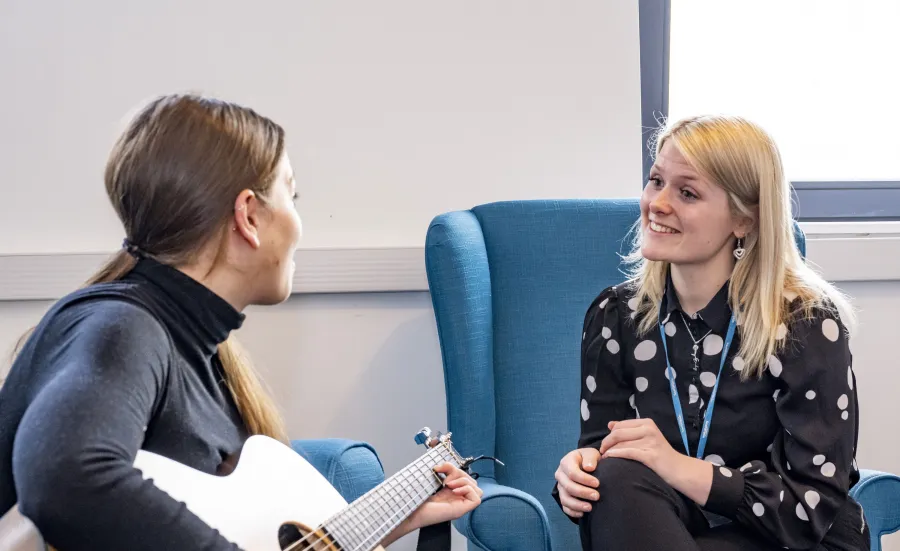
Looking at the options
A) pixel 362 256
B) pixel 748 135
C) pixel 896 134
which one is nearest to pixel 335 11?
pixel 362 256

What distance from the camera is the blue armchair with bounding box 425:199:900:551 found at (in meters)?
1.58

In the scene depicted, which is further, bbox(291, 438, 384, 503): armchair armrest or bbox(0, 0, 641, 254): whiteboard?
bbox(0, 0, 641, 254): whiteboard

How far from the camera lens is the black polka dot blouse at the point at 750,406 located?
122 cm

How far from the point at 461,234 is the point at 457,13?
686mm

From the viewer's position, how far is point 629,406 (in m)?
1.44

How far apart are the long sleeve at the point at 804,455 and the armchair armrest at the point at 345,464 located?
1.75 ft

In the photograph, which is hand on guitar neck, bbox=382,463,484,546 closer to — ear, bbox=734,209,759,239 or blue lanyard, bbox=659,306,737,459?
blue lanyard, bbox=659,306,737,459

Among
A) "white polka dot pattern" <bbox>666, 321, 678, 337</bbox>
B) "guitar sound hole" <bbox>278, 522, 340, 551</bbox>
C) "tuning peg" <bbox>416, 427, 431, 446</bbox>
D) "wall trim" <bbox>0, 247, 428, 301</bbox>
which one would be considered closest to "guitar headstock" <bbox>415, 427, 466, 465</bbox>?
"tuning peg" <bbox>416, 427, 431, 446</bbox>

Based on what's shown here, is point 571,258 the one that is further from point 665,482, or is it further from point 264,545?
point 264,545

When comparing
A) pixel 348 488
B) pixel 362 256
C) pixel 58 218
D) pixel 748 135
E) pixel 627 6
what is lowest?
pixel 348 488

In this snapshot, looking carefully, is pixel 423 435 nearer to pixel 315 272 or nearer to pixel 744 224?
pixel 744 224

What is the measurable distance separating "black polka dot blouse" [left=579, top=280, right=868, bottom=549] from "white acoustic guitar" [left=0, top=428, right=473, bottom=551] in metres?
0.44

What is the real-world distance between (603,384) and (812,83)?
1.39m

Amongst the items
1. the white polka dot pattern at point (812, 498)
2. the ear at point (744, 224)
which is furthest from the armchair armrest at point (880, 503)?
the ear at point (744, 224)
